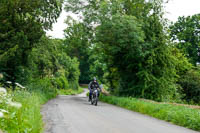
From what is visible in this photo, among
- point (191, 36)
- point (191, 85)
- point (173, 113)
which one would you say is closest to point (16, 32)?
point (173, 113)

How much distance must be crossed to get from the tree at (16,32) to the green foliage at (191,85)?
21392 millimetres

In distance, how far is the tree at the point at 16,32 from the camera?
57.5 feet

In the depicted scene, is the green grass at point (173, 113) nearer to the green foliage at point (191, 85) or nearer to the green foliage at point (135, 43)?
the green foliage at point (135, 43)

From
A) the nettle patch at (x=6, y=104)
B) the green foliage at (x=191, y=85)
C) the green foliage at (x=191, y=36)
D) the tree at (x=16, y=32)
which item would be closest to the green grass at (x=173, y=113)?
the nettle patch at (x=6, y=104)

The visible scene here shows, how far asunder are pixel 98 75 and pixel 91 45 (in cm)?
930

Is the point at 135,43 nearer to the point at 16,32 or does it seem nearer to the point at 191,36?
the point at 16,32

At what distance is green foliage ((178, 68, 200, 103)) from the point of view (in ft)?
114

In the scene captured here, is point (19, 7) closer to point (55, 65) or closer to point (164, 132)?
point (55, 65)

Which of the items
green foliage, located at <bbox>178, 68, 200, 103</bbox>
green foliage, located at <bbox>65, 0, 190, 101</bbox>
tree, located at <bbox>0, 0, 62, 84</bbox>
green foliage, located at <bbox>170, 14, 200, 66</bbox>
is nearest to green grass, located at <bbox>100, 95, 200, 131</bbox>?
green foliage, located at <bbox>65, 0, 190, 101</bbox>

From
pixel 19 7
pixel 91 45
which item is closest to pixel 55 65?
pixel 91 45

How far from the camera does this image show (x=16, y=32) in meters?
18.5

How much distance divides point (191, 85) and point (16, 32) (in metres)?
23.8

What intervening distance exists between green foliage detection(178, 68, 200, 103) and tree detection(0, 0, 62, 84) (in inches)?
842

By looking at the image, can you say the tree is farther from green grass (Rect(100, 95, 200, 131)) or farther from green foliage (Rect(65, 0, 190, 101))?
green grass (Rect(100, 95, 200, 131))
